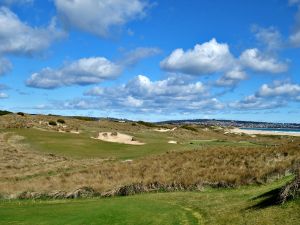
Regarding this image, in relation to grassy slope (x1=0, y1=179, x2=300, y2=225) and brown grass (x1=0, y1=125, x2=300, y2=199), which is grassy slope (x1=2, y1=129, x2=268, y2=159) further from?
grassy slope (x1=0, y1=179, x2=300, y2=225)

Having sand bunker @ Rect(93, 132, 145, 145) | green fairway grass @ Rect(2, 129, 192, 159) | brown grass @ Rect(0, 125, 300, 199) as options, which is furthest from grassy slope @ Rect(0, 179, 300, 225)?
sand bunker @ Rect(93, 132, 145, 145)

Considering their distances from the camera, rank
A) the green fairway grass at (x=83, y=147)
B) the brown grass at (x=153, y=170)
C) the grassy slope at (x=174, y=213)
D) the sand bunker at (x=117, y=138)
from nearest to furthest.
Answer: the grassy slope at (x=174, y=213) → the brown grass at (x=153, y=170) → the green fairway grass at (x=83, y=147) → the sand bunker at (x=117, y=138)

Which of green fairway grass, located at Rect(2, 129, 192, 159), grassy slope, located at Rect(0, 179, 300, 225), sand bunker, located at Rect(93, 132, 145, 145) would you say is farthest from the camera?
sand bunker, located at Rect(93, 132, 145, 145)

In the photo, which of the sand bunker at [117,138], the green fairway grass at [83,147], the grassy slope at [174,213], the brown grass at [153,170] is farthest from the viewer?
the sand bunker at [117,138]

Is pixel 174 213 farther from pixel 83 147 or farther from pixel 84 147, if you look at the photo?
pixel 84 147

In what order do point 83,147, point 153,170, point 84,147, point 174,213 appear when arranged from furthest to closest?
1. point 84,147
2. point 83,147
3. point 153,170
4. point 174,213

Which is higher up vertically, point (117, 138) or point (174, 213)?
point (117, 138)

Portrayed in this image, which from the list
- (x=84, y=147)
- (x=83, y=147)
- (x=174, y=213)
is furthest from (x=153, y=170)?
(x=84, y=147)

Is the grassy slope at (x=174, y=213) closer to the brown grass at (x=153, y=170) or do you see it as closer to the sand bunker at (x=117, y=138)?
the brown grass at (x=153, y=170)

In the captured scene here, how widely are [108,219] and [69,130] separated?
2648 inches

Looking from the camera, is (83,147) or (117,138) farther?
(117,138)

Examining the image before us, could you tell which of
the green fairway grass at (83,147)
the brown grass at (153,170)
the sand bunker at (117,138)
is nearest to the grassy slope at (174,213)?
the brown grass at (153,170)

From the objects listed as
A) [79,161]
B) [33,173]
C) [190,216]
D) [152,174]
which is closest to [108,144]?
[79,161]

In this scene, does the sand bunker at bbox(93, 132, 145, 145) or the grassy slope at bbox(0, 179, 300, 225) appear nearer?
the grassy slope at bbox(0, 179, 300, 225)
